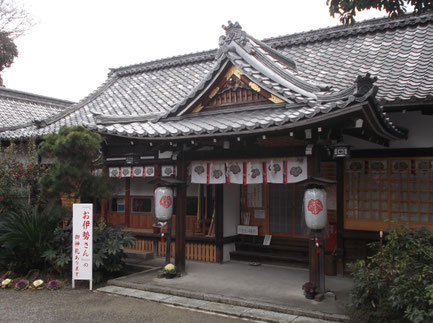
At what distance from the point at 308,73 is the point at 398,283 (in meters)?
7.50

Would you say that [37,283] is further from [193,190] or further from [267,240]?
[267,240]

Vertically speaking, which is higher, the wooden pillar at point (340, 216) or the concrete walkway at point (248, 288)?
the wooden pillar at point (340, 216)

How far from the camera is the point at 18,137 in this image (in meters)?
13.9

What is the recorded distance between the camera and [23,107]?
65.3ft

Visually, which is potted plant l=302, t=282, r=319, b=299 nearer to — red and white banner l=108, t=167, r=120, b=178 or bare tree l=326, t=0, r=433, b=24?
bare tree l=326, t=0, r=433, b=24

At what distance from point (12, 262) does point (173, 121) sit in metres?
5.50

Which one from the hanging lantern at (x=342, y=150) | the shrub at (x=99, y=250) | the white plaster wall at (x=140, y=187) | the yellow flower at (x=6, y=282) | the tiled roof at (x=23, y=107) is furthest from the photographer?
the tiled roof at (x=23, y=107)

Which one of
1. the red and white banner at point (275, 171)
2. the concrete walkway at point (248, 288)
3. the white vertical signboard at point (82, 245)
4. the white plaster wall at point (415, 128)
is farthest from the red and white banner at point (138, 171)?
the white plaster wall at point (415, 128)

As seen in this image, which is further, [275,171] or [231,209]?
[231,209]

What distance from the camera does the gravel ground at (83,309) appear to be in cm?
717

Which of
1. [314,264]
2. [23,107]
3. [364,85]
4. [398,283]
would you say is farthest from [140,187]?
[23,107]

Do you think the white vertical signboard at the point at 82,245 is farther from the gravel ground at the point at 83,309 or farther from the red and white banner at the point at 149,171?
the red and white banner at the point at 149,171

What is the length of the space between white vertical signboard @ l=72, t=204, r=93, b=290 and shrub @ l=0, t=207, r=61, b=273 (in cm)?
123

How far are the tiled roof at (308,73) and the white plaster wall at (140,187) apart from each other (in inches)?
95.8
